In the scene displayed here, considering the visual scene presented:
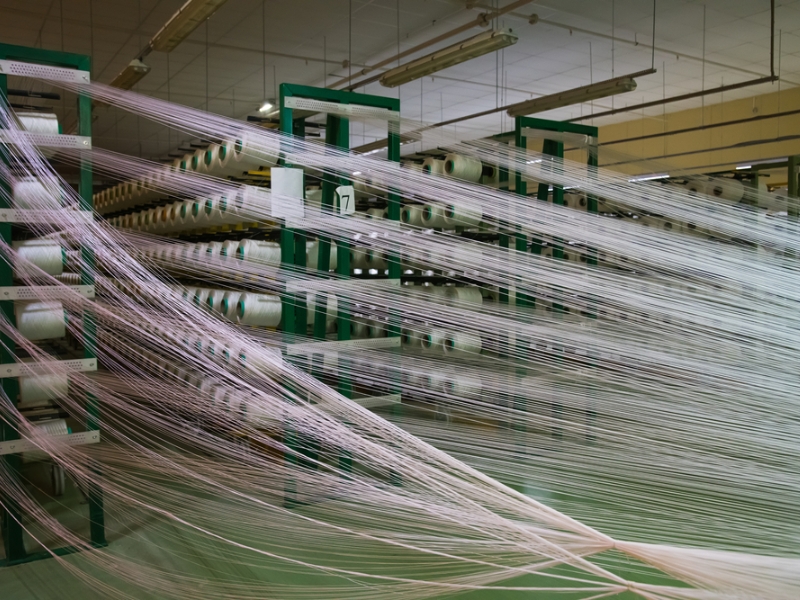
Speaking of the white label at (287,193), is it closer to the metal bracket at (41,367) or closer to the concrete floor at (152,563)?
the metal bracket at (41,367)

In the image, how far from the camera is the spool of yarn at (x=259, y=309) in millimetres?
3791

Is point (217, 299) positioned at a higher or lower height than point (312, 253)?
lower

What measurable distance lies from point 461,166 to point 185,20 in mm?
1925

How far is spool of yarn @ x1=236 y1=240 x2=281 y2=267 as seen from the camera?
151 inches

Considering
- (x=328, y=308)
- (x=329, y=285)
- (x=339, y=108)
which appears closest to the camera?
(x=329, y=285)

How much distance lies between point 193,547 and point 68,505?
1.08 meters

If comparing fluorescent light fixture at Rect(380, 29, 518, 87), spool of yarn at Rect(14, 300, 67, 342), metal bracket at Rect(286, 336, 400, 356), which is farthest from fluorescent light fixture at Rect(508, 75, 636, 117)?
spool of yarn at Rect(14, 300, 67, 342)

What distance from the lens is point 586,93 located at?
5.07 metres

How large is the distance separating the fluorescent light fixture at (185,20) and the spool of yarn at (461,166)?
1.72 meters

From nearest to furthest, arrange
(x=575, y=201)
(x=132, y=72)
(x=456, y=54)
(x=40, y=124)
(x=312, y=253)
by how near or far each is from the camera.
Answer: (x=40, y=124), (x=312, y=253), (x=456, y=54), (x=132, y=72), (x=575, y=201)

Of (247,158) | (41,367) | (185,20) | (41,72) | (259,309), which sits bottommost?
(41,367)

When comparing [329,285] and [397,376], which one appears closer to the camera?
[397,376]

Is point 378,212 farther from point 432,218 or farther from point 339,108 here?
point 339,108

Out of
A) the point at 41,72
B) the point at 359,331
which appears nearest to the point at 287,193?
the point at 41,72
